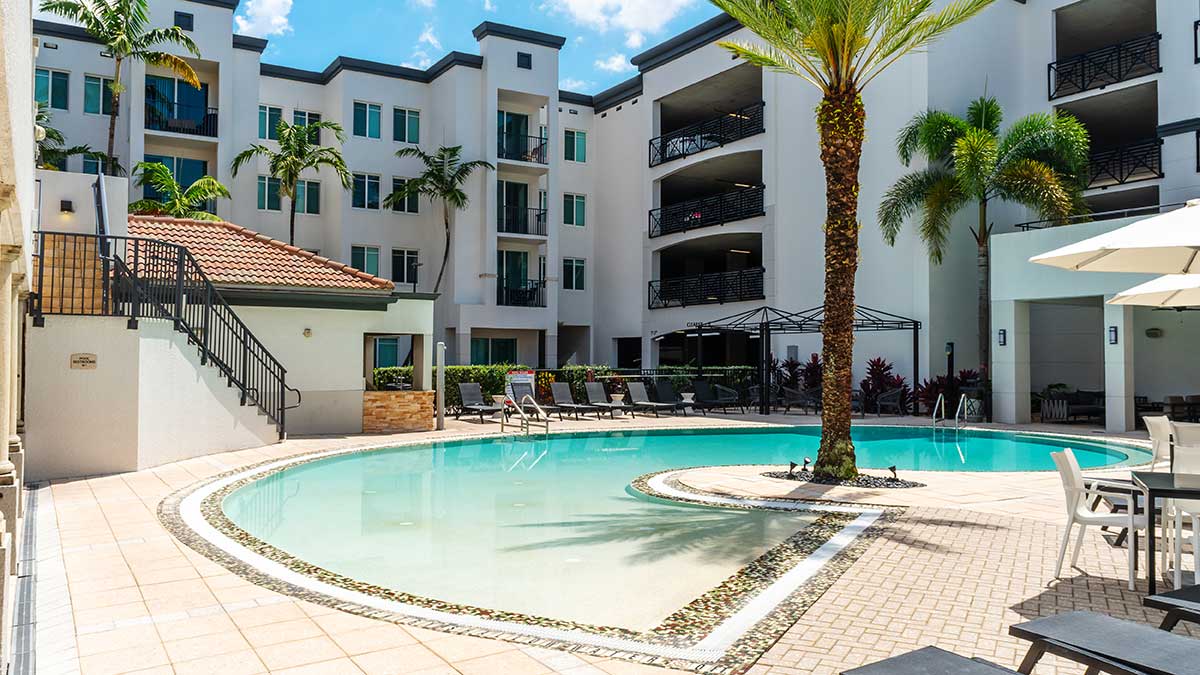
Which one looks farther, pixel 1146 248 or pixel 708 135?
pixel 708 135

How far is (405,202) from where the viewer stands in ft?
102

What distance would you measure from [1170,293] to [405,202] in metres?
26.2

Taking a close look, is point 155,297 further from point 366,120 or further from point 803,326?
point 366,120

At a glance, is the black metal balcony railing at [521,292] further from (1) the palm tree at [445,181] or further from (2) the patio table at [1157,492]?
(2) the patio table at [1157,492]

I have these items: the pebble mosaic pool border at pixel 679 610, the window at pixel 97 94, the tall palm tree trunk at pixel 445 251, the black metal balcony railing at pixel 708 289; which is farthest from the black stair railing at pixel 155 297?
the black metal balcony railing at pixel 708 289

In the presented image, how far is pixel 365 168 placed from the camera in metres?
30.4

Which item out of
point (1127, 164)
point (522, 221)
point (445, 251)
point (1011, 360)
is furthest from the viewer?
point (522, 221)

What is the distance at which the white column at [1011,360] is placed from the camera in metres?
20.9

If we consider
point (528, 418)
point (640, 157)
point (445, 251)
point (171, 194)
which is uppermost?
point (640, 157)

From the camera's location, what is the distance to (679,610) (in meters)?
5.88

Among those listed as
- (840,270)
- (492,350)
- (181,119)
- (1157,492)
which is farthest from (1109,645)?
(181,119)

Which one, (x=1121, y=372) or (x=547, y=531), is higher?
(x=1121, y=372)

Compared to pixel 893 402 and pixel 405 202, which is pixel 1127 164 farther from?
pixel 405 202

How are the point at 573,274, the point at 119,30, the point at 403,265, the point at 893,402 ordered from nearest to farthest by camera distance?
the point at 119,30, the point at 893,402, the point at 403,265, the point at 573,274
